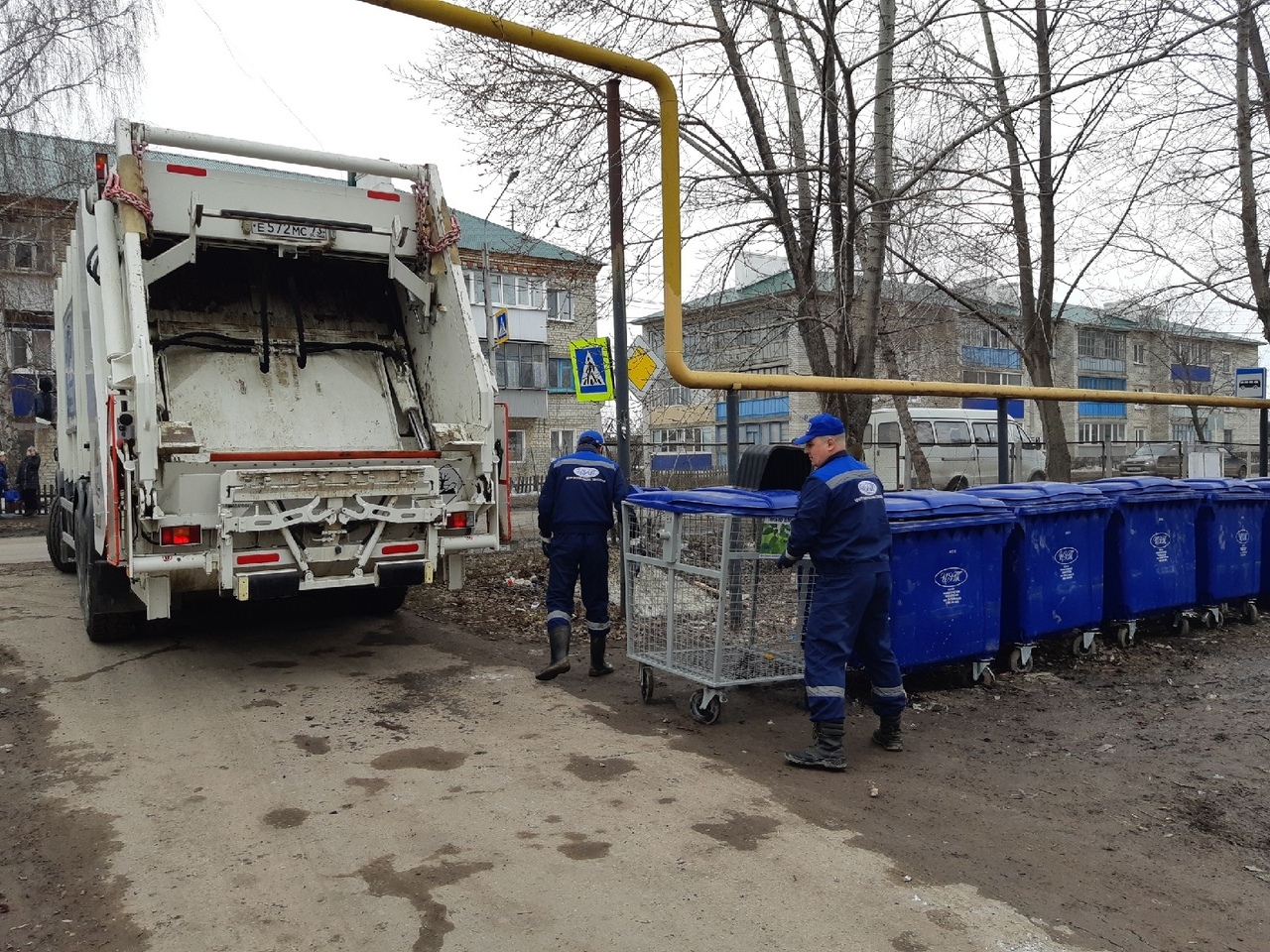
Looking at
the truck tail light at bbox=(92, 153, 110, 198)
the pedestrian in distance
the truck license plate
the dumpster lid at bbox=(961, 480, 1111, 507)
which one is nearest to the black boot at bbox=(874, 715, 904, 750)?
the dumpster lid at bbox=(961, 480, 1111, 507)

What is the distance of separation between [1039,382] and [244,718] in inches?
454

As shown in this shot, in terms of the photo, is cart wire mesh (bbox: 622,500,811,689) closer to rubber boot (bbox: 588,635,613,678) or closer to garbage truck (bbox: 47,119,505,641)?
rubber boot (bbox: 588,635,613,678)

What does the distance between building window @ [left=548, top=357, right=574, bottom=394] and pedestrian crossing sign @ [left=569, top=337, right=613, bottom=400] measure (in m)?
27.3

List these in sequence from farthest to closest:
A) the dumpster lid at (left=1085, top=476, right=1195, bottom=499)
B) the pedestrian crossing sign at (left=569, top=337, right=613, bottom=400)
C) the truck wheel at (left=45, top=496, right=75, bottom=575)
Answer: the pedestrian crossing sign at (left=569, top=337, right=613, bottom=400) → the truck wheel at (left=45, top=496, right=75, bottom=575) → the dumpster lid at (left=1085, top=476, right=1195, bottom=499)

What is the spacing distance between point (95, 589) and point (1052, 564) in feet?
20.7

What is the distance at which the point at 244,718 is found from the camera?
5.43 meters

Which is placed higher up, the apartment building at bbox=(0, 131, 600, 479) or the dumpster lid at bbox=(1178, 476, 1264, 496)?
the apartment building at bbox=(0, 131, 600, 479)

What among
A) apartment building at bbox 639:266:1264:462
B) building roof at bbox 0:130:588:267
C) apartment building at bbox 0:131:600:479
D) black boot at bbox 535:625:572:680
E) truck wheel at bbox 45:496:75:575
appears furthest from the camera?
building roof at bbox 0:130:588:267

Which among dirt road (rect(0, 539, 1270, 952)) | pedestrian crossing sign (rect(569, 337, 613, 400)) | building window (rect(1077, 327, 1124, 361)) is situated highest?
building window (rect(1077, 327, 1124, 361))

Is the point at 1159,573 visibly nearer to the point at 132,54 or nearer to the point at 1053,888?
the point at 1053,888

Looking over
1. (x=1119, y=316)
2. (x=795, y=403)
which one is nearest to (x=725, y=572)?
(x=1119, y=316)

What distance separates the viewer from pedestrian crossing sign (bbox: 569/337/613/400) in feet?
34.1

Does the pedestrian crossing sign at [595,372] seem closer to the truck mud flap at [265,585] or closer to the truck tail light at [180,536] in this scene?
the truck mud flap at [265,585]

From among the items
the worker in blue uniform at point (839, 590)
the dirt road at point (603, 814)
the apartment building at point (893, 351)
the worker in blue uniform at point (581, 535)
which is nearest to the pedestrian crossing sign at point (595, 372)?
the apartment building at point (893, 351)
